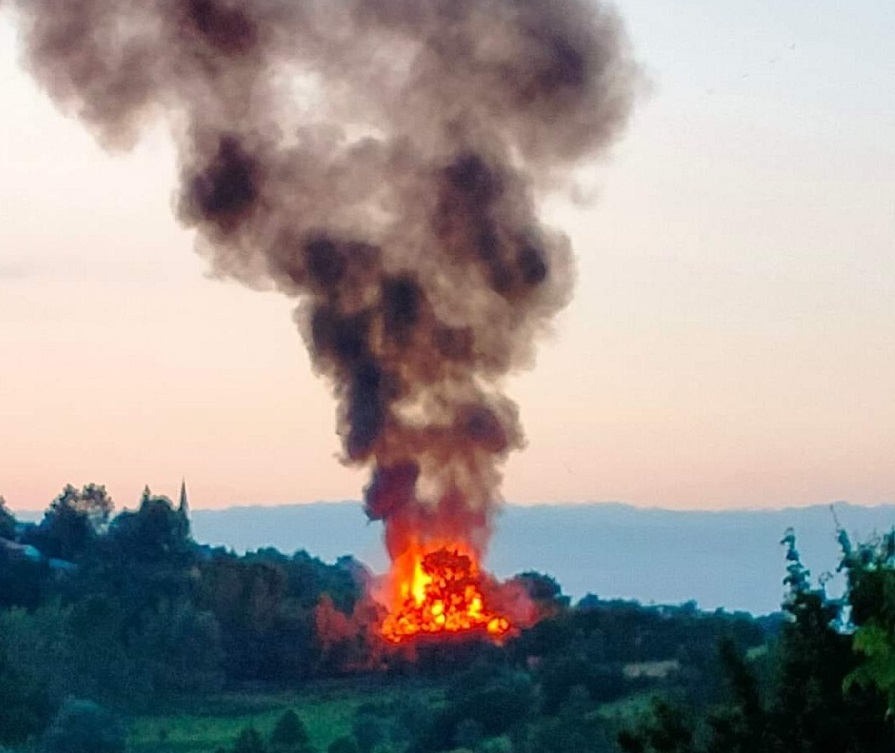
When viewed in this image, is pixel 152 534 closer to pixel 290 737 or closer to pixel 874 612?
pixel 290 737

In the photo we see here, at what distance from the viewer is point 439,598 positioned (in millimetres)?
92438

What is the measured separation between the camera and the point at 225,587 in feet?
354

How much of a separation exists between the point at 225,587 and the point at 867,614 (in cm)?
8652

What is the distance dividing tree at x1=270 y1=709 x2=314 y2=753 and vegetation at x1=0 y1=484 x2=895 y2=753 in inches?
4.1

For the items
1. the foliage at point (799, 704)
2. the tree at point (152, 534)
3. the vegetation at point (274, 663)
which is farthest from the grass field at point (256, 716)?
the foliage at point (799, 704)

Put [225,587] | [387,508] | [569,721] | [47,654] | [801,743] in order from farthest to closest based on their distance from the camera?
[225,587] → [47,654] → [387,508] → [569,721] → [801,743]

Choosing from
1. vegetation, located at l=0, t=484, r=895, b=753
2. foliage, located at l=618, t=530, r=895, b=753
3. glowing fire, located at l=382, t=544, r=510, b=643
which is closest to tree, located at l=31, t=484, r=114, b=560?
vegetation, located at l=0, t=484, r=895, b=753

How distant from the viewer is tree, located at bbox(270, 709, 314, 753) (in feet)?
252

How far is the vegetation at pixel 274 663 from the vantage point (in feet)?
261

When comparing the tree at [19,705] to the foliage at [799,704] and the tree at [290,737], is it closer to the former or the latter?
the tree at [290,737]

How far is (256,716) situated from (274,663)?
36.4 feet

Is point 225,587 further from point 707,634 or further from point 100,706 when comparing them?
point 707,634

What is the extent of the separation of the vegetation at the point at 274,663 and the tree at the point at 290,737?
0.10 metres

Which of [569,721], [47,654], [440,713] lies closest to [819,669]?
[569,721]
